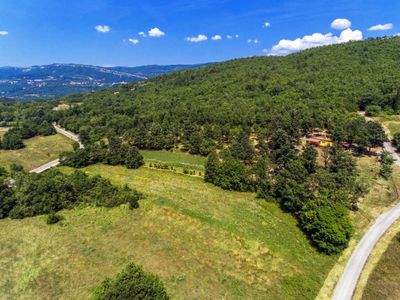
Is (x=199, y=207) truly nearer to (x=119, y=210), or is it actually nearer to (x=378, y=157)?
(x=119, y=210)

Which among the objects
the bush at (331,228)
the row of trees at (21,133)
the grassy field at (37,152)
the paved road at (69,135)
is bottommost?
the grassy field at (37,152)

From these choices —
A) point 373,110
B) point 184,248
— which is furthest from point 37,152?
point 373,110

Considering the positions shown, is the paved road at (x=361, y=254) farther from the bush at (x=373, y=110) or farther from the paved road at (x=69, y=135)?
the paved road at (x=69, y=135)

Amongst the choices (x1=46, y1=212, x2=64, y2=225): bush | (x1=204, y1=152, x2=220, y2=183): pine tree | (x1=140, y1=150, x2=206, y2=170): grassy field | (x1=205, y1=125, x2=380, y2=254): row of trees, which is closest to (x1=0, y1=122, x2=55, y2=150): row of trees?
(x1=140, y1=150, x2=206, y2=170): grassy field

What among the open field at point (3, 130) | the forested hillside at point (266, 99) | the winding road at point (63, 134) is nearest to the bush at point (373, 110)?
the forested hillside at point (266, 99)

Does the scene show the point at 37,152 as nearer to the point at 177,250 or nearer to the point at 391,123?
the point at 177,250
